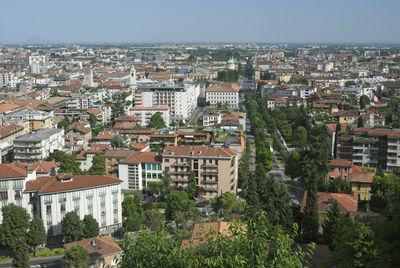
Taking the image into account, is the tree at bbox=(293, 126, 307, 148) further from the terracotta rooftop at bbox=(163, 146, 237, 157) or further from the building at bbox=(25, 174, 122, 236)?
the building at bbox=(25, 174, 122, 236)

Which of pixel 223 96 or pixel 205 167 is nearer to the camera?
pixel 205 167

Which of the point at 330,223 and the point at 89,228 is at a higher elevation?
the point at 330,223

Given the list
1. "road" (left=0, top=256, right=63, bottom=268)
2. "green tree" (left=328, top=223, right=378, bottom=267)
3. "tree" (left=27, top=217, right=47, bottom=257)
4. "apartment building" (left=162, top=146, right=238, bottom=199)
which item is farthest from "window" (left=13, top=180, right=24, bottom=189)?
"green tree" (left=328, top=223, right=378, bottom=267)

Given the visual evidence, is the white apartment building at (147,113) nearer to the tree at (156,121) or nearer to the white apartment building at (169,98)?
the tree at (156,121)

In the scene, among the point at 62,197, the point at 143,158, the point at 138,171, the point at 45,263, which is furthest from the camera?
the point at 143,158

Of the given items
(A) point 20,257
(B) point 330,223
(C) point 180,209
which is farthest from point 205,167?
(A) point 20,257

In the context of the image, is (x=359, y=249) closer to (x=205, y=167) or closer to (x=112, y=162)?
(x=205, y=167)
